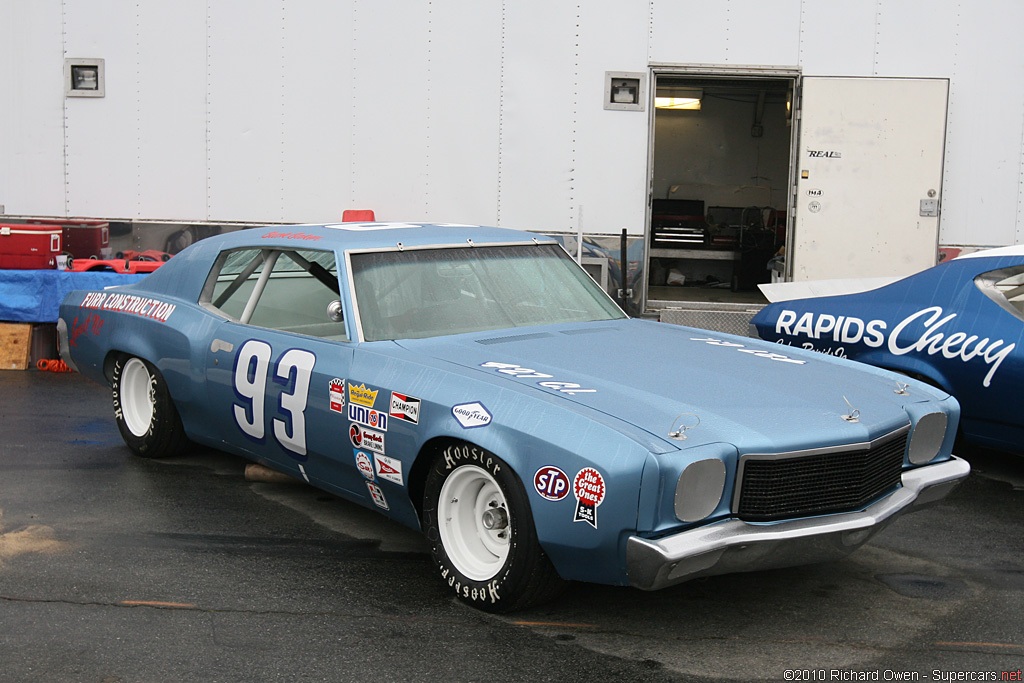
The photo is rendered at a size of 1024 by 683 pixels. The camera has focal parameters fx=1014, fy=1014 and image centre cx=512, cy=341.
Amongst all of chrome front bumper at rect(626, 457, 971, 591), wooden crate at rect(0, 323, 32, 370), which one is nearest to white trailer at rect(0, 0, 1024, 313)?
wooden crate at rect(0, 323, 32, 370)

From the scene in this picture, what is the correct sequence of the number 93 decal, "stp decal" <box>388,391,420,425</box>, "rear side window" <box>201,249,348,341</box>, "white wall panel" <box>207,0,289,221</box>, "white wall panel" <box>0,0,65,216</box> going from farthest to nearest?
"white wall panel" <box>0,0,65,216</box> → "white wall panel" <box>207,0,289,221</box> → "rear side window" <box>201,249,348,341</box> → the number 93 decal → "stp decal" <box>388,391,420,425</box>

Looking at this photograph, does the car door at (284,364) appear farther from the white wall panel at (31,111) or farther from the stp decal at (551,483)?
the white wall panel at (31,111)

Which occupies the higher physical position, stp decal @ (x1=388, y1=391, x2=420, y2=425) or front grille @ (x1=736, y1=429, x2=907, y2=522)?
stp decal @ (x1=388, y1=391, x2=420, y2=425)

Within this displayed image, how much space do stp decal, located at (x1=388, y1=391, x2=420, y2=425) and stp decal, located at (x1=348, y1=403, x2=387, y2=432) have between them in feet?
0.20

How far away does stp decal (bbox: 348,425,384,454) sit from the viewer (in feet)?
12.0

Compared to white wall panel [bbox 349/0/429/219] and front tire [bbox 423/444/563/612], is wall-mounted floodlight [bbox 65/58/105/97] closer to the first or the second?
white wall panel [bbox 349/0/429/219]

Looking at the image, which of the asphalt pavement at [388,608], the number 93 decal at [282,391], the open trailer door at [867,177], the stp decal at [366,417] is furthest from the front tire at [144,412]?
the open trailer door at [867,177]

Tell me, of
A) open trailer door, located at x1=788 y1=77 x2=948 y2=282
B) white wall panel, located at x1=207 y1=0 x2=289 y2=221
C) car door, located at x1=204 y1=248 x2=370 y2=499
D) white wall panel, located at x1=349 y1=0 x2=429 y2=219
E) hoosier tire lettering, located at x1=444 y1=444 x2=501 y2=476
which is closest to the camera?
hoosier tire lettering, located at x1=444 y1=444 x2=501 y2=476

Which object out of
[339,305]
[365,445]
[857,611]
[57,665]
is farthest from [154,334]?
[857,611]

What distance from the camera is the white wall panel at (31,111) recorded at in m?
9.45

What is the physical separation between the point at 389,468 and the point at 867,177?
680 cm

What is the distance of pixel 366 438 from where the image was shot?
3719 mm

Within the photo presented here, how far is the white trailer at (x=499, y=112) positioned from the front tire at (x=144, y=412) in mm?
4117

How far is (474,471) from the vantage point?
3361 mm
